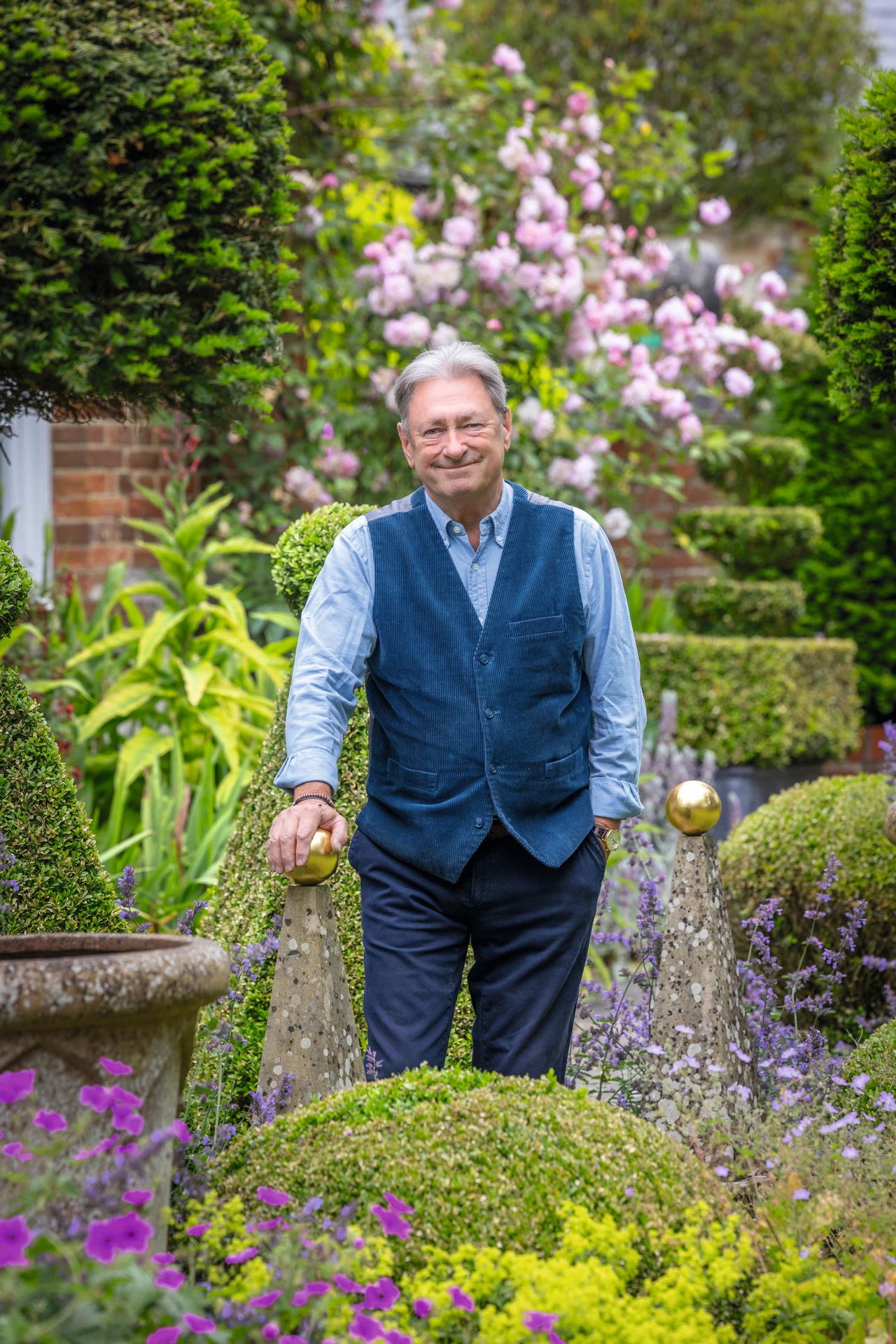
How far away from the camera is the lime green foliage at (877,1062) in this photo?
2873mm

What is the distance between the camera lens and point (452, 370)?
273cm

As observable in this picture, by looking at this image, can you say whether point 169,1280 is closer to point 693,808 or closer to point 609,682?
point 693,808

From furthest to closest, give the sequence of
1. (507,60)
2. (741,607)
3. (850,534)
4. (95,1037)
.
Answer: (850,534), (741,607), (507,60), (95,1037)

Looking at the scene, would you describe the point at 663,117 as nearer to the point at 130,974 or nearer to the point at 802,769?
the point at 802,769

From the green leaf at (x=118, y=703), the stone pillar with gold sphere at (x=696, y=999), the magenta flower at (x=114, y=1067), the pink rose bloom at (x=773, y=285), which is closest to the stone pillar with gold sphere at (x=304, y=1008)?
the stone pillar with gold sphere at (x=696, y=999)

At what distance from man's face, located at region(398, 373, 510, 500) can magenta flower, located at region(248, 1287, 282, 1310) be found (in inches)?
57.1

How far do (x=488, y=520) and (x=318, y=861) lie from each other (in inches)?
29.6

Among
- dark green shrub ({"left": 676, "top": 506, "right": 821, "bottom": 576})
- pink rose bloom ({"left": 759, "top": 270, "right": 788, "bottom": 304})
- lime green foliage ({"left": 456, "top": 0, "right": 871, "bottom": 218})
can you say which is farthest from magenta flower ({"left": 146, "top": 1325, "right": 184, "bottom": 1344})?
lime green foliage ({"left": 456, "top": 0, "right": 871, "bottom": 218})

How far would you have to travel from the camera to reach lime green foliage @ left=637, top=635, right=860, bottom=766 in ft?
23.3

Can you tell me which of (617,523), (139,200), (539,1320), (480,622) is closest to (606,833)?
(480,622)

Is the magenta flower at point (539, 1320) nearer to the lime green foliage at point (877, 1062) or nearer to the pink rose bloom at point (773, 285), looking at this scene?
the lime green foliage at point (877, 1062)

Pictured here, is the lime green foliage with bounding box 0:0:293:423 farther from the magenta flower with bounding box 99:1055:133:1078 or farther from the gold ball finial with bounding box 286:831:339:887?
the magenta flower with bounding box 99:1055:133:1078

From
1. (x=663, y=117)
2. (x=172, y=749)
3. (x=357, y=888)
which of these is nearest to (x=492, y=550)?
(x=357, y=888)

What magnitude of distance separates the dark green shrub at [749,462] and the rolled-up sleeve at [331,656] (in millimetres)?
4821
